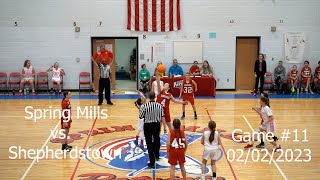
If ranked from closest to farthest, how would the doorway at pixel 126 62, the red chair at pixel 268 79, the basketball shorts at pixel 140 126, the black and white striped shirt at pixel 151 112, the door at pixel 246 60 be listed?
the black and white striped shirt at pixel 151 112 < the basketball shorts at pixel 140 126 < the red chair at pixel 268 79 < the door at pixel 246 60 < the doorway at pixel 126 62

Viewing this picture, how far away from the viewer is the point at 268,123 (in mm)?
11656

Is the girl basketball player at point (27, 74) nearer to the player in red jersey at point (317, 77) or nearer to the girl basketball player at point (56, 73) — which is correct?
the girl basketball player at point (56, 73)

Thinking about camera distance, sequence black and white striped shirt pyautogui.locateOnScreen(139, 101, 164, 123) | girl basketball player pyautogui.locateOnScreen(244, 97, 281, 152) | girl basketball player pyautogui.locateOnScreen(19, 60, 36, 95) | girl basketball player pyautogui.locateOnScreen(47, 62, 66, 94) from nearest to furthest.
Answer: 1. black and white striped shirt pyautogui.locateOnScreen(139, 101, 164, 123)
2. girl basketball player pyautogui.locateOnScreen(244, 97, 281, 152)
3. girl basketball player pyautogui.locateOnScreen(19, 60, 36, 95)
4. girl basketball player pyautogui.locateOnScreen(47, 62, 66, 94)

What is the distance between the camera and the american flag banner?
2244cm

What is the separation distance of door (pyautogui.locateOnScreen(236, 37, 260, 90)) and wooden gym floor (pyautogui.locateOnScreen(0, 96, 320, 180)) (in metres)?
3.54

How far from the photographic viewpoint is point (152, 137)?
1108 cm

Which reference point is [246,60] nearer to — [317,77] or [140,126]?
[317,77]

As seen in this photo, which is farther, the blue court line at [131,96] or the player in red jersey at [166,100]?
the blue court line at [131,96]

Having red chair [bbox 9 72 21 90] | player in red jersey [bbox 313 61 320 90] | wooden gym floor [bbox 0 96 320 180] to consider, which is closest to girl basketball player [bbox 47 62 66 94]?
red chair [bbox 9 72 21 90]

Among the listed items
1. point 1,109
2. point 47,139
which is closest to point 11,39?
point 1,109

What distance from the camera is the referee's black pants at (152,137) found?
1062 centimetres

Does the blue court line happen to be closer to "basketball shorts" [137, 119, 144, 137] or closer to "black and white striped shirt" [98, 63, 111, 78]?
"black and white striped shirt" [98, 63, 111, 78]

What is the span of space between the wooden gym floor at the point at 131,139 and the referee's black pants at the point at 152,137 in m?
0.36

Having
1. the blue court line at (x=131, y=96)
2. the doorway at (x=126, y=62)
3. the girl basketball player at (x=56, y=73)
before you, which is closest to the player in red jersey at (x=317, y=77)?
the blue court line at (x=131, y=96)
